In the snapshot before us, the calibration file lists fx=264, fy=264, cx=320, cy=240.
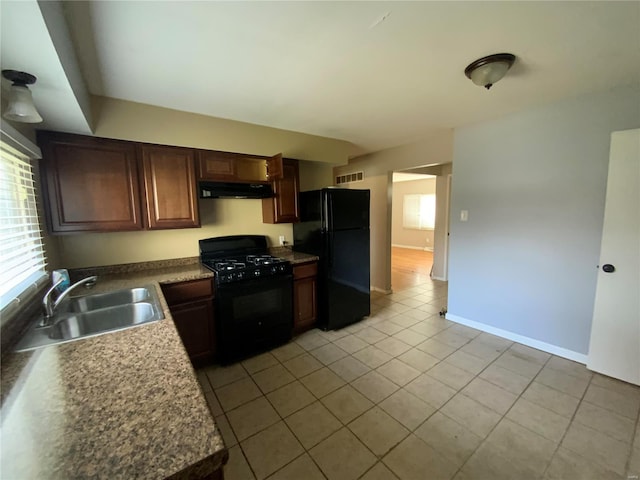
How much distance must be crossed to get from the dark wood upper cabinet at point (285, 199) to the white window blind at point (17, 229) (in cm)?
189

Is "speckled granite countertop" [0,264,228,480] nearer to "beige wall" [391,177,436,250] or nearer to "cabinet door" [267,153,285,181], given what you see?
"cabinet door" [267,153,285,181]

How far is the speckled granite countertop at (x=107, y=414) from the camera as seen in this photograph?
601 mm

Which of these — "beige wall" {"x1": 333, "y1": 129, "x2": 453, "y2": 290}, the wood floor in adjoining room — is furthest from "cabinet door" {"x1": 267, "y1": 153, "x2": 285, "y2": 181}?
the wood floor in adjoining room

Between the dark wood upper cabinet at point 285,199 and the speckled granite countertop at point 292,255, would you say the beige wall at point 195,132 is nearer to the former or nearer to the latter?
the dark wood upper cabinet at point 285,199

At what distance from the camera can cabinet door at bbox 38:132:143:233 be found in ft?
6.52

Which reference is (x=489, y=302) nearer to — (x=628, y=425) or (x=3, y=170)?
(x=628, y=425)

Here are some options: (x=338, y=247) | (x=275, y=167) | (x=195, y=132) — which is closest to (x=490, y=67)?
(x=275, y=167)

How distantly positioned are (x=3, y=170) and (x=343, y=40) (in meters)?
1.96

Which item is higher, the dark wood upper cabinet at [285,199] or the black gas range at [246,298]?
the dark wood upper cabinet at [285,199]

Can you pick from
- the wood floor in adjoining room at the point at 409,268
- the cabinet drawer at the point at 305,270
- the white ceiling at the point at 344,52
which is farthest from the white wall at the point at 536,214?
the wood floor in adjoining room at the point at 409,268

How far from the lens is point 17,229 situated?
1.56m

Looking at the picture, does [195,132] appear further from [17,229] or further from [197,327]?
[197,327]

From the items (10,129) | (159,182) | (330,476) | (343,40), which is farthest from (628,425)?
(10,129)

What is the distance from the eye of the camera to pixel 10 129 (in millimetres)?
1380
